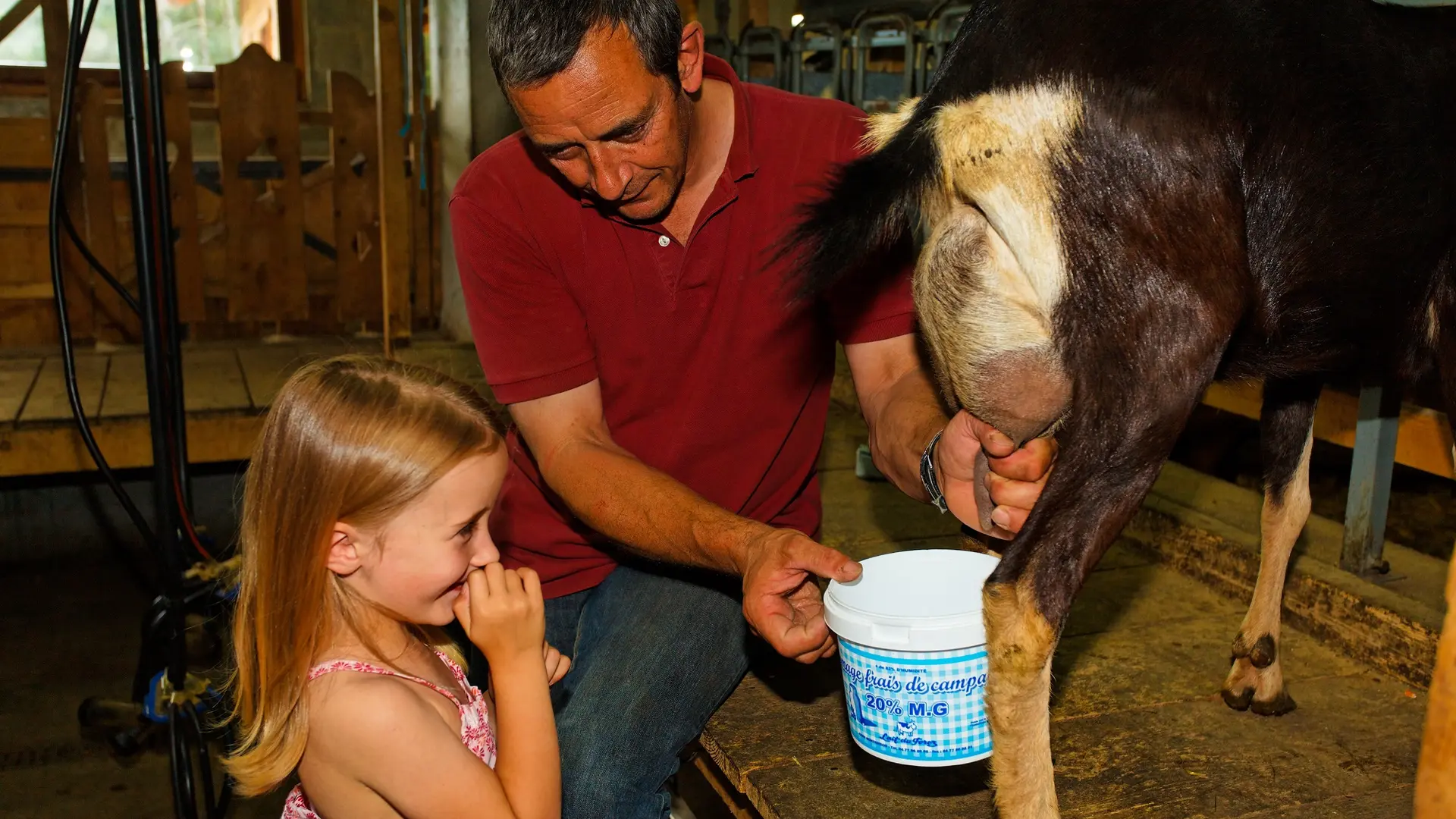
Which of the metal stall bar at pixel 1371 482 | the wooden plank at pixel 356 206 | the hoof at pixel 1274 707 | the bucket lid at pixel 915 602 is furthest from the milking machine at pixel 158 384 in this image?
the wooden plank at pixel 356 206

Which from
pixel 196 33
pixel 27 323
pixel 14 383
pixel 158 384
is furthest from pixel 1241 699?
pixel 196 33

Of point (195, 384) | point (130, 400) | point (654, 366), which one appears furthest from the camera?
point (195, 384)

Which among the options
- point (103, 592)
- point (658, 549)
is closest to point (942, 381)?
point (658, 549)

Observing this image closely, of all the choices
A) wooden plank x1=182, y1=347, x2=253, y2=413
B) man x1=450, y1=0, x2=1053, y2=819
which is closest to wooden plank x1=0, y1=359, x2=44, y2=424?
wooden plank x1=182, y1=347, x2=253, y2=413

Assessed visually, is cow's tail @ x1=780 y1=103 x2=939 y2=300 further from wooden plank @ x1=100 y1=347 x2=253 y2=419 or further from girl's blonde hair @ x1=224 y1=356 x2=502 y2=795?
wooden plank @ x1=100 y1=347 x2=253 y2=419

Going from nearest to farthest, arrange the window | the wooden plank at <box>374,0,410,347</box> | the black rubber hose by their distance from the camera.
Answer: the black rubber hose < the wooden plank at <box>374,0,410,347</box> < the window

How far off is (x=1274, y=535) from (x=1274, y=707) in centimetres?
35

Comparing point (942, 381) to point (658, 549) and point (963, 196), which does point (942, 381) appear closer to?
point (963, 196)

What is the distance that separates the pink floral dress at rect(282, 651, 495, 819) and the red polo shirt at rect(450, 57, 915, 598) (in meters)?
0.50

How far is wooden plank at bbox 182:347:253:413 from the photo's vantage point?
15.6ft

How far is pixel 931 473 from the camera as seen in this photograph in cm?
211

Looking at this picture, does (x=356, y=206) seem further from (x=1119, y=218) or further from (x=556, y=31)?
(x=1119, y=218)

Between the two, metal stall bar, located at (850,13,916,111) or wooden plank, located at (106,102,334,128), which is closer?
metal stall bar, located at (850,13,916,111)

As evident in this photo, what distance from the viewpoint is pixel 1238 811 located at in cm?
201
